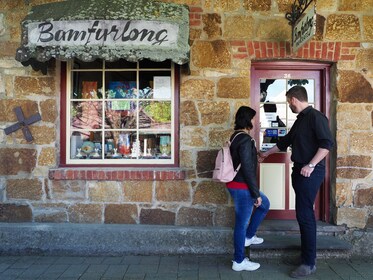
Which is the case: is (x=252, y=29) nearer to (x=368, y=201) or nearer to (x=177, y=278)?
(x=368, y=201)

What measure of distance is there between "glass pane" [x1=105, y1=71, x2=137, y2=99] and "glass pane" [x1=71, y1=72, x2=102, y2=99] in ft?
0.38

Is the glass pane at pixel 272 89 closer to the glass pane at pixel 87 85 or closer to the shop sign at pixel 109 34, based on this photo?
the shop sign at pixel 109 34

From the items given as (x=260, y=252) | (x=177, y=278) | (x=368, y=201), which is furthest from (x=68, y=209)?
(x=368, y=201)

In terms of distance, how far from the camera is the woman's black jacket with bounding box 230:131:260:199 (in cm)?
430

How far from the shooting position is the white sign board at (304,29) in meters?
4.24

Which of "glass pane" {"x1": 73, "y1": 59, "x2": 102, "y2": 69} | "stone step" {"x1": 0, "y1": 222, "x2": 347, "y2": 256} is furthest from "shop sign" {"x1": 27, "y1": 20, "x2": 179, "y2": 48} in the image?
"stone step" {"x1": 0, "y1": 222, "x2": 347, "y2": 256}

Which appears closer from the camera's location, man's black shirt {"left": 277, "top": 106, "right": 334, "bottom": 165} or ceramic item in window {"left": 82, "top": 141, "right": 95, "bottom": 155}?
man's black shirt {"left": 277, "top": 106, "right": 334, "bottom": 165}

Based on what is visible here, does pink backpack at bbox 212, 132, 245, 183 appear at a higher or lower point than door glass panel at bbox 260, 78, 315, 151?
lower

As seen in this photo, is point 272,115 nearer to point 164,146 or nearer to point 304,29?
point 304,29

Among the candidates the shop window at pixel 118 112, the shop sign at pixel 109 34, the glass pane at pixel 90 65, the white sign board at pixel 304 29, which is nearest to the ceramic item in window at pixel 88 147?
the shop window at pixel 118 112

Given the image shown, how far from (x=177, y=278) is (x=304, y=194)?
65.6 inches

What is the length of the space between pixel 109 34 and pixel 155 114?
4.62 feet

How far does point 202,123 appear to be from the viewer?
17.1 feet

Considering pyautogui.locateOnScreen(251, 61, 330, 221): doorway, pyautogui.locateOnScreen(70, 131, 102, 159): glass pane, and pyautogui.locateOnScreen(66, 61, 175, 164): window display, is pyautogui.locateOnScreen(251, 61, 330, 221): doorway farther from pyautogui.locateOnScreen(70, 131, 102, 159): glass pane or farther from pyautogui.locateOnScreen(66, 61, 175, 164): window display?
pyautogui.locateOnScreen(70, 131, 102, 159): glass pane
